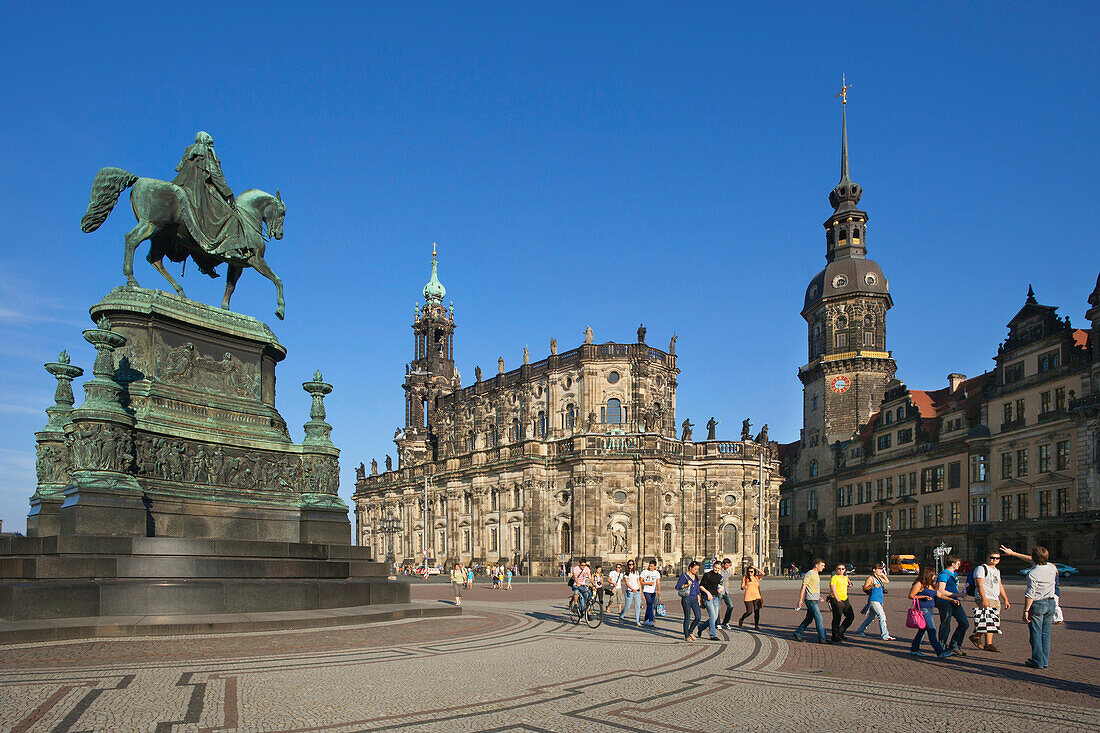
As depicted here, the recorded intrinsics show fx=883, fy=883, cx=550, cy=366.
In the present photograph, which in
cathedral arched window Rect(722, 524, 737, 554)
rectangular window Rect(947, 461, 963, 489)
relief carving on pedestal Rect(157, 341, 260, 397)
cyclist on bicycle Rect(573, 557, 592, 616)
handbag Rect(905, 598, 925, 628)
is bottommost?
cathedral arched window Rect(722, 524, 737, 554)

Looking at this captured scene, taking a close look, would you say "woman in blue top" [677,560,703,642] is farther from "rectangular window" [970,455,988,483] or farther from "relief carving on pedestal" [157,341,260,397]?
"rectangular window" [970,455,988,483]

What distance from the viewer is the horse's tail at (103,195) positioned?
19031 millimetres

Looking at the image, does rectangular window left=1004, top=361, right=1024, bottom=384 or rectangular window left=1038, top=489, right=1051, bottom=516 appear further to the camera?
rectangular window left=1004, top=361, right=1024, bottom=384

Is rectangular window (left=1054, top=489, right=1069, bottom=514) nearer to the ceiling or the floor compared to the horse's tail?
nearer to the floor

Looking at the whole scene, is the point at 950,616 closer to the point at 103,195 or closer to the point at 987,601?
the point at 987,601

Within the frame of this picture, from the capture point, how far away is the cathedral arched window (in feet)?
238

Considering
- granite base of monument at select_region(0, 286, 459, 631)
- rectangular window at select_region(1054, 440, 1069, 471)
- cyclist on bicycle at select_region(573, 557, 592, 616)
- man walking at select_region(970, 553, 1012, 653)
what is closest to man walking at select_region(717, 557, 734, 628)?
cyclist on bicycle at select_region(573, 557, 592, 616)

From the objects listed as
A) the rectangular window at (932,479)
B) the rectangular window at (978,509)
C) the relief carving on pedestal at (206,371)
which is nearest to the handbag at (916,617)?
the relief carving on pedestal at (206,371)

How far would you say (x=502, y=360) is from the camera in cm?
8931

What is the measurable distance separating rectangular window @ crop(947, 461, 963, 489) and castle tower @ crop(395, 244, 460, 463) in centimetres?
5144

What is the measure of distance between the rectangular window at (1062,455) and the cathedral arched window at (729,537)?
25.0 m

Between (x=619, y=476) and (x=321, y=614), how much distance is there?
5441cm

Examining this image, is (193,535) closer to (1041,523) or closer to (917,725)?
(917,725)

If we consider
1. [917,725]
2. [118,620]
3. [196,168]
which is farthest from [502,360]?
[917,725]
